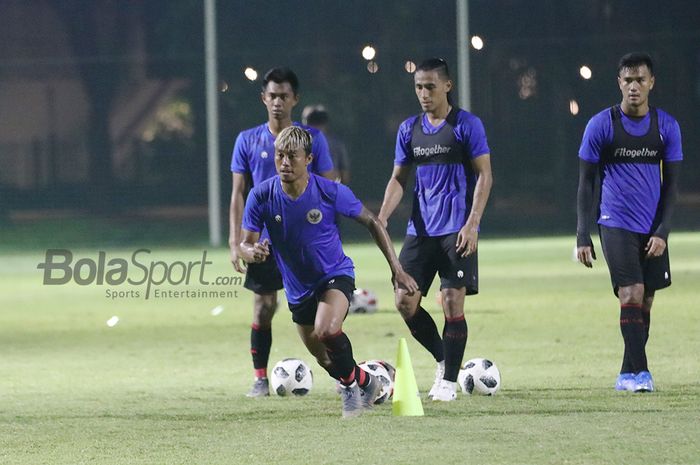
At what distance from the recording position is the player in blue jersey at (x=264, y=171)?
9.57 meters

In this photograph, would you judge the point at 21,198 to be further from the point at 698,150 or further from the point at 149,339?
the point at 149,339

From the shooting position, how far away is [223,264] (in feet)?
73.7

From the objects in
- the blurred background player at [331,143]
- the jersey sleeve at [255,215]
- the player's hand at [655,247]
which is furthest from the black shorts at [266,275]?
the blurred background player at [331,143]

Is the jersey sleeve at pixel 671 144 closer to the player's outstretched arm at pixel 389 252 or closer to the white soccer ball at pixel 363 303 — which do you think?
the player's outstretched arm at pixel 389 252

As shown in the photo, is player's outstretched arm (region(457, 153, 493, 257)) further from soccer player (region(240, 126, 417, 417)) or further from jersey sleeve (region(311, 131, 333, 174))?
jersey sleeve (region(311, 131, 333, 174))

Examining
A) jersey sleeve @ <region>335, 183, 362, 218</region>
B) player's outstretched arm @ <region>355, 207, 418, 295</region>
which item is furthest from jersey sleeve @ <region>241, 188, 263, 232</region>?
player's outstretched arm @ <region>355, 207, 418, 295</region>

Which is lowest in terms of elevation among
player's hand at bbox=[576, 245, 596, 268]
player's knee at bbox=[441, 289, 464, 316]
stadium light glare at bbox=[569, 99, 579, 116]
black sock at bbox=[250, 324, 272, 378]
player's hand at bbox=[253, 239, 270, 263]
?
black sock at bbox=[250, 324, 272, 378]

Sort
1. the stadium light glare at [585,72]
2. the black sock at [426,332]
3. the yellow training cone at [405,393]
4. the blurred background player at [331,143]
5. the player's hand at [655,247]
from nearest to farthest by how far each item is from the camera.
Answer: the yellow training cone at [405,393] < the player's hand at [655,247] < the black sock at [426,332] < the blurred background player at [331,143] < the stadium light glare at [585,72]

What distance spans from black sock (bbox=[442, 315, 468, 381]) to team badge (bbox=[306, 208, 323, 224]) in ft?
3.89

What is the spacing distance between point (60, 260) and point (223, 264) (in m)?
3.30

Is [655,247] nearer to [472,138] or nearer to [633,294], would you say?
[633,294]

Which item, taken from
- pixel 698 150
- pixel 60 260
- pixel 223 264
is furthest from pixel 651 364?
pixel 698 150

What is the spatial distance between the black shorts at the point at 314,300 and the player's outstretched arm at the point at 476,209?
2.67 ft

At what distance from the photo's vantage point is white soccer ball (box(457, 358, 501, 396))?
29.9 ft
